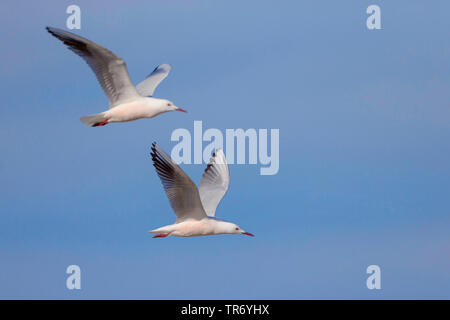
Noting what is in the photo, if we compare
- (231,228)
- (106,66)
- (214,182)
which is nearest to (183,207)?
(231,228)

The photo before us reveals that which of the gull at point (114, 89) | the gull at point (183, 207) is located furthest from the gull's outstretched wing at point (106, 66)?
the gull at point (183, 207)

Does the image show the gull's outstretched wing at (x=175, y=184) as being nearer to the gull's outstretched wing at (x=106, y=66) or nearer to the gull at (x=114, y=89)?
the gull at (x=114, y=89)

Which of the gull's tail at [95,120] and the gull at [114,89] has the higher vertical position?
the gull at [114,89]

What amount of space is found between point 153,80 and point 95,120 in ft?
7.57

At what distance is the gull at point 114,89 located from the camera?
50.3ft

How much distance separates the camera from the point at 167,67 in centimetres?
1861

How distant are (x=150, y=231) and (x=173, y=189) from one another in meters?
0.69

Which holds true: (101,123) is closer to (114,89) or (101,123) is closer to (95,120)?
(95,120)

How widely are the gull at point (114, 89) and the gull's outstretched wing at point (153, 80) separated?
4.61 ft

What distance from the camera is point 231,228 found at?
53.0 feet

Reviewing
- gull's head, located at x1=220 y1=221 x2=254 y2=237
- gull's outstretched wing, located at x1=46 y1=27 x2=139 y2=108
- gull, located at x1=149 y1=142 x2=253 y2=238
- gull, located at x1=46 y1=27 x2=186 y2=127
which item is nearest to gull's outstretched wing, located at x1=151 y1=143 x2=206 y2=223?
gull, located at x1=149 y1=142 x2=253 y2=238

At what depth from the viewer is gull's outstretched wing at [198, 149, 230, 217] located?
17.0 m
